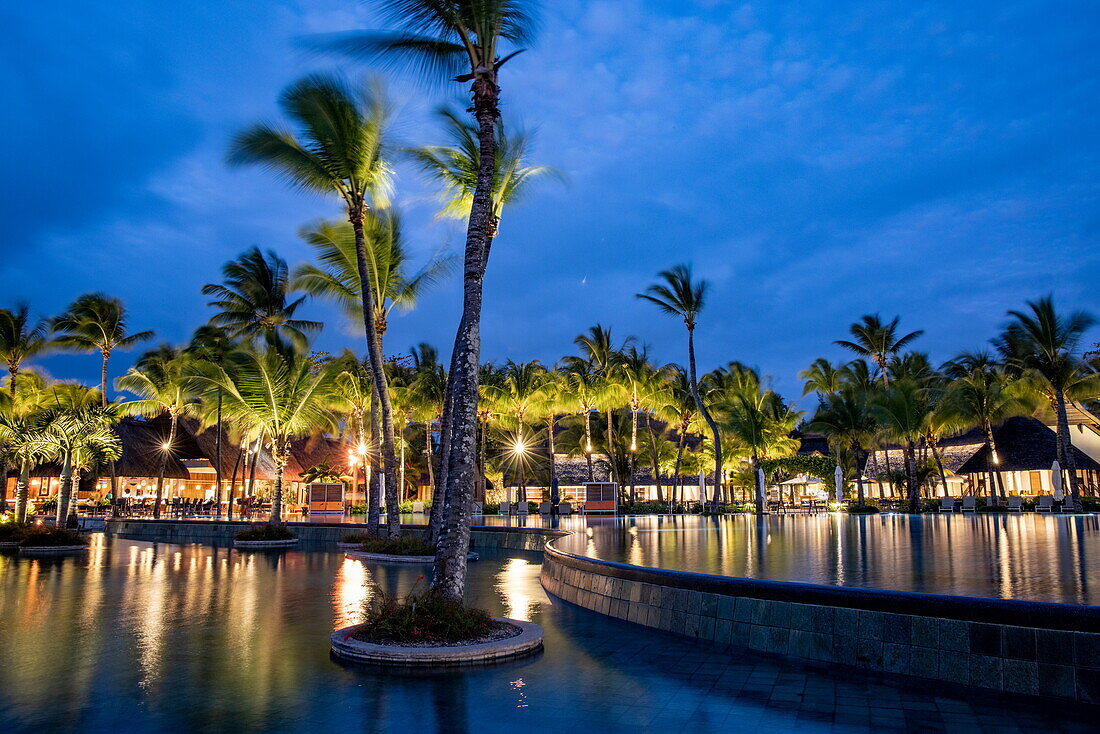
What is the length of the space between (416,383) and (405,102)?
75.8 feet

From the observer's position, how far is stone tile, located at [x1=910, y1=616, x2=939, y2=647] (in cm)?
534

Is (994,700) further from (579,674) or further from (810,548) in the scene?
(810,548)

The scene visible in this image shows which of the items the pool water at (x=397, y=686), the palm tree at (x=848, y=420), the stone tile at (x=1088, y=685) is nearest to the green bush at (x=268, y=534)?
the pool water at (x=397, y=686)

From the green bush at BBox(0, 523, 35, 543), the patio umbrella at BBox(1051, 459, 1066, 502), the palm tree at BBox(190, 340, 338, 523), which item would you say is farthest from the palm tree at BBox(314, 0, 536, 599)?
the patio umbrella at BBox(1051, 459, 1066, 502)

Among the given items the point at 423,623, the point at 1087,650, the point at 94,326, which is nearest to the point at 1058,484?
the point at 1087,650

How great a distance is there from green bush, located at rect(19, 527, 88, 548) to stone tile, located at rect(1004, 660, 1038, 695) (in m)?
21.7

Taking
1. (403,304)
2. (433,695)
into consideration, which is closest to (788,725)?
(433,695)

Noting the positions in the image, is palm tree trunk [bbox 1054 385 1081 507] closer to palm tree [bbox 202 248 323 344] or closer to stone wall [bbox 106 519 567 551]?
stone wall [bbox 106 519 567 551]

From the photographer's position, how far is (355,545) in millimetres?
18938

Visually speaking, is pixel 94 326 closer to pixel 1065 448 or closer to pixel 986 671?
pixel 986 671

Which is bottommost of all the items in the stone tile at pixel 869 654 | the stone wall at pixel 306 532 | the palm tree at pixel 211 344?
the stone wall at pixel 306 532

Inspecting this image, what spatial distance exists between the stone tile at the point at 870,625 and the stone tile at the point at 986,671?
679 millimetres

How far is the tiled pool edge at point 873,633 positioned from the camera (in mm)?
4742

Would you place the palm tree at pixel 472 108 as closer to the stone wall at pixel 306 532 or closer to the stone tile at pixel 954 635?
the stone tile at pixel 954 635
